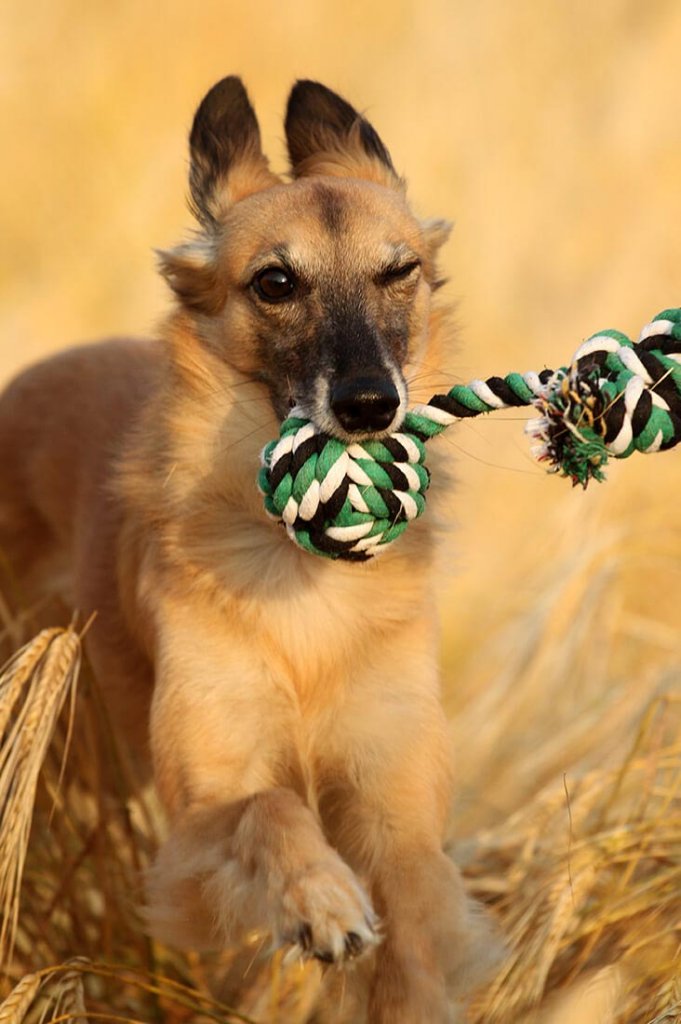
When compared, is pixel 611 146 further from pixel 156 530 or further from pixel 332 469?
pixel 332 469

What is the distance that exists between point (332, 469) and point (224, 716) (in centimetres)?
97

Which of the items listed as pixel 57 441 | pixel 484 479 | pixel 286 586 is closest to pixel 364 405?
pixel 286 586

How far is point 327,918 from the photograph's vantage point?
3.08 meters

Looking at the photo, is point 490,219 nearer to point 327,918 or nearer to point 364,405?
point 364,405

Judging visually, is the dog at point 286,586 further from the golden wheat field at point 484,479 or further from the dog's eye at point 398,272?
the golden wheat field at point 484,479

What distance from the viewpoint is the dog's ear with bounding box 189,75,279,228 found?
4586mm

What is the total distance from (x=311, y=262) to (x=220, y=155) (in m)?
0.80

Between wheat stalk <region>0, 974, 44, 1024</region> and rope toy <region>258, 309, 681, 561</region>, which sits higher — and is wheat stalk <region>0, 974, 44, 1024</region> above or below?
below

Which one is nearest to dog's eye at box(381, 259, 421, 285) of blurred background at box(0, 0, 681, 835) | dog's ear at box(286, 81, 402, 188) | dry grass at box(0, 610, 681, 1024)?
blurred background at box(0, 0, 681, 835)

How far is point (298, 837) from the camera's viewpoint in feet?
10.8

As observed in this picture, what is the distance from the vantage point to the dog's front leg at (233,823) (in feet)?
10.3

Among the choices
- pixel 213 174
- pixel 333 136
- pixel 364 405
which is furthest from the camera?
pixel 333 136

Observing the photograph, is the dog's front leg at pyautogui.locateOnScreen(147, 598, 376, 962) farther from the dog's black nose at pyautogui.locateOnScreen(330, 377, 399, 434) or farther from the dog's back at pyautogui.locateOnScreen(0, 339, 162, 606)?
the dog's back at pyautogui.locateOnScreen(0, 339, 162, 606)

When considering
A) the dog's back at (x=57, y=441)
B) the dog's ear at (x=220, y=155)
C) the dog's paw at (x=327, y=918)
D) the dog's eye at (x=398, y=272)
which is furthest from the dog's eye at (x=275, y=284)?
the dog's paw at (x=327, y=918)
